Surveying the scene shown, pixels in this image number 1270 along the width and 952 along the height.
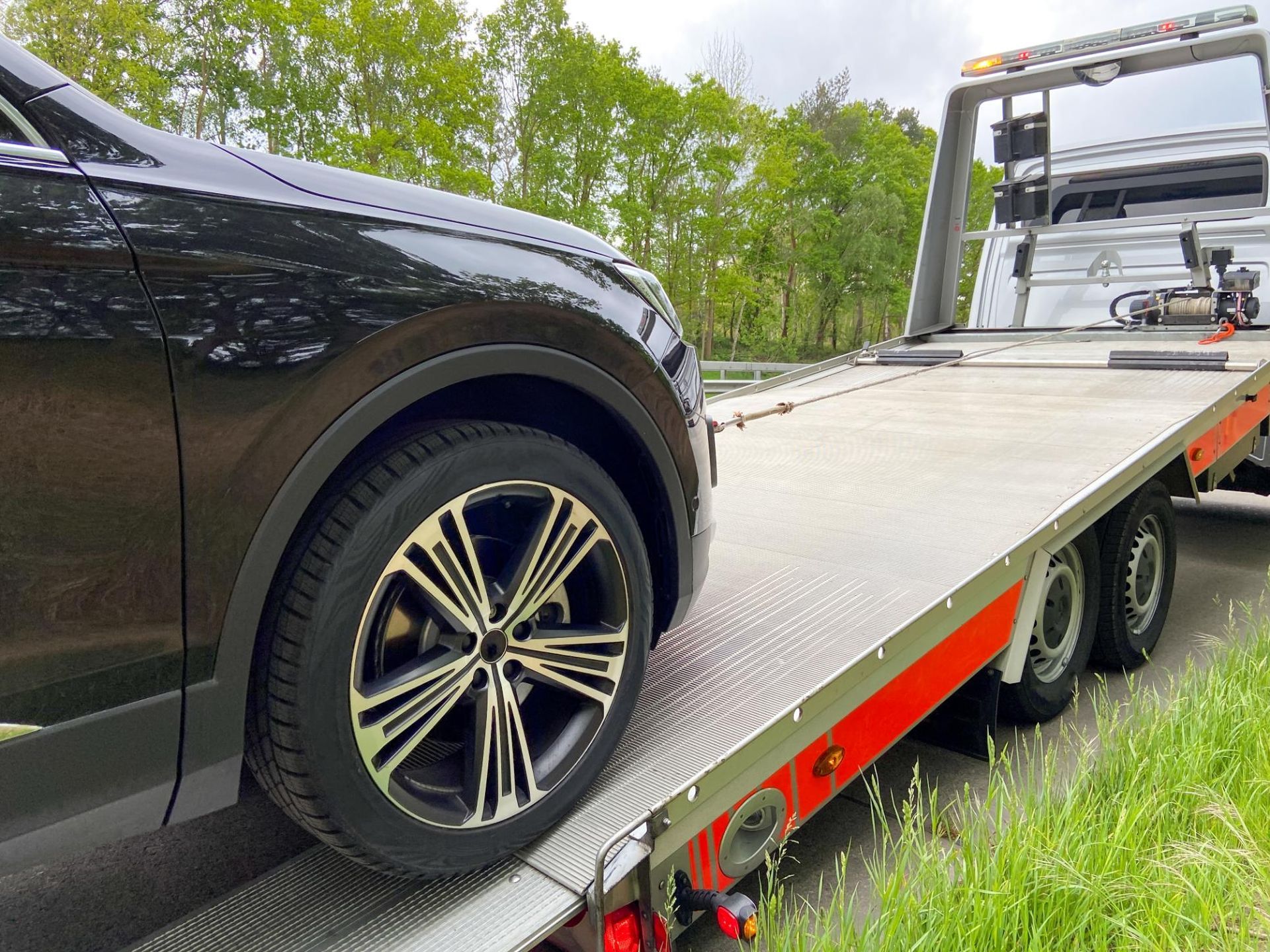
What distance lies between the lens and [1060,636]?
10.8 feet

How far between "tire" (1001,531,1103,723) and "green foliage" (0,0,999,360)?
8747 mm

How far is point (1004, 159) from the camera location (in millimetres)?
5926

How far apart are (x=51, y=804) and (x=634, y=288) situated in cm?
136

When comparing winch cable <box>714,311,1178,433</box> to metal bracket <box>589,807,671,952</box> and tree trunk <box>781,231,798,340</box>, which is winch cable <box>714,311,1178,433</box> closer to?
metal bracket <box>589,807,671,952</box>

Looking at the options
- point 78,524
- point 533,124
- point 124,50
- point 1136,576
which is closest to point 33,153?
point 78,524

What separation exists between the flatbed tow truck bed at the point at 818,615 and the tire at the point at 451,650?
14cm

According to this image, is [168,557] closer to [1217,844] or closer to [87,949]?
[87,949]

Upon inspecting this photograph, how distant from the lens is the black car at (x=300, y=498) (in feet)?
3.69

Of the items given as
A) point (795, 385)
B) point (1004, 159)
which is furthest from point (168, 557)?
point (1004, 159)

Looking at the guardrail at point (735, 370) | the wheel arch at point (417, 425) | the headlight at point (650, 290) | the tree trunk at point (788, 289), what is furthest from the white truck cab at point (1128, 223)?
the tree trunk at point (788, 289)

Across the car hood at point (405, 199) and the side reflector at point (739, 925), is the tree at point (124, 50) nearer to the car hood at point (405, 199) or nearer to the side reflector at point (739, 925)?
the car hood at point (405, 199)

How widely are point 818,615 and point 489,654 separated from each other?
1170 millimetres

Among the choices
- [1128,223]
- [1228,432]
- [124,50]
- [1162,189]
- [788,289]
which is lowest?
[1228,432]

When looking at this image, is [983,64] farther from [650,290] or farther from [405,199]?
[405,199]
